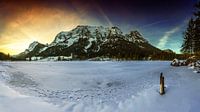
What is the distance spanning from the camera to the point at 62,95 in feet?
64.3

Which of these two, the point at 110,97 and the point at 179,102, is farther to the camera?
the point at 110,97

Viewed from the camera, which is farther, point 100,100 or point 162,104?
point 100,100

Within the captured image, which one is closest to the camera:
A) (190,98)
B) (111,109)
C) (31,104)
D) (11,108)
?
(11,108)

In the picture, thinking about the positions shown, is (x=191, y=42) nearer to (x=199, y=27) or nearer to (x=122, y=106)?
(x=199, y=27)

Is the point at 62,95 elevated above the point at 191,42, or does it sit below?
below

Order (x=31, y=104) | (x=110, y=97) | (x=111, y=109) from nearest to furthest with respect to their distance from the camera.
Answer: (x=31, y=104)
(x=111, y=109)
(x=110, y=97)

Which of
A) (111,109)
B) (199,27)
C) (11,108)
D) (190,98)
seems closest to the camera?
(11,108)

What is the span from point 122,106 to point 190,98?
16.7 ft

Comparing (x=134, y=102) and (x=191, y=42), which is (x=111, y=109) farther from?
(x=191, y=42)

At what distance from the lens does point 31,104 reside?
1410 centimetres

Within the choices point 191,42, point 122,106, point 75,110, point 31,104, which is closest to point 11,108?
point 31,104

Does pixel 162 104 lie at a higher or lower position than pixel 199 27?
lower

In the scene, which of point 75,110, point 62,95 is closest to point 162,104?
point 75,110

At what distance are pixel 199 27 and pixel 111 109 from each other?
1552 inches
